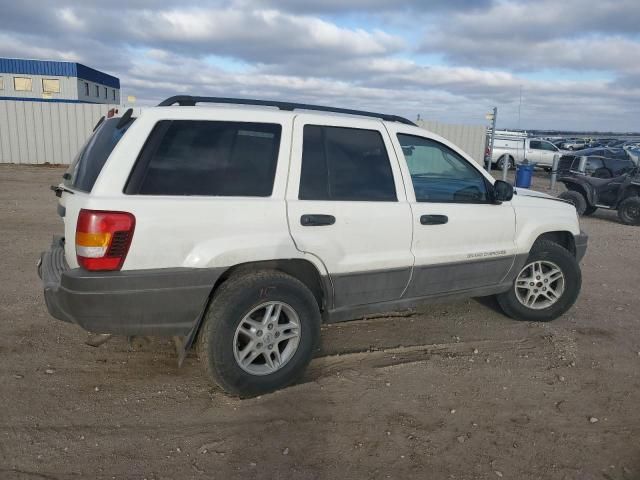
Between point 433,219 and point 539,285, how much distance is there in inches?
65.4

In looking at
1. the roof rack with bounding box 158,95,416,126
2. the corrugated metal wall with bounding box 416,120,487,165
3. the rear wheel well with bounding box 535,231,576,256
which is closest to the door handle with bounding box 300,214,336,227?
the roof rack with bounding box 158,95,416,126

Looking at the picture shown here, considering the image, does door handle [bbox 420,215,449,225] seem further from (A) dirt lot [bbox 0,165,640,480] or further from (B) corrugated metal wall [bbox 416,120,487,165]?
(B) corrugated metal wall [bbox 416,120,487,165]

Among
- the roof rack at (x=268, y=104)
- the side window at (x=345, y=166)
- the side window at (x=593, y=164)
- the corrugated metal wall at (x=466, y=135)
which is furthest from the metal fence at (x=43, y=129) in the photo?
the side window at (x=345, y=166)

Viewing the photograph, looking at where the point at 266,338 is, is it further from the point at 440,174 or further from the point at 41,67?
the point at 41,67

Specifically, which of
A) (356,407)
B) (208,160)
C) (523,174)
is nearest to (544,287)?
(356,407)

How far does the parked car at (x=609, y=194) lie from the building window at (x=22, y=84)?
44.1 metres

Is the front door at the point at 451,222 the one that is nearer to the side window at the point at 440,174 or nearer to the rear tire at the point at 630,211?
the side window at the point at 440,174

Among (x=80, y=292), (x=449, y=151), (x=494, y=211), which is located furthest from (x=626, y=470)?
(x=80, y=292)

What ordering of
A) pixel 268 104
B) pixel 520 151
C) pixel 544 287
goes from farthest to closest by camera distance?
pixel 520 151 < pixel 544 287 < pixel 268 104

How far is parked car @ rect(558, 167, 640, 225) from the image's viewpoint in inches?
466

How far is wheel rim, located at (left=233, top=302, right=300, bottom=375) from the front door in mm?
1082

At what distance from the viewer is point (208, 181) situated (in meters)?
3.36

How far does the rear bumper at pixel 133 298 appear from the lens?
3098 mm

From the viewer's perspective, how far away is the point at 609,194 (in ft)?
40.4
